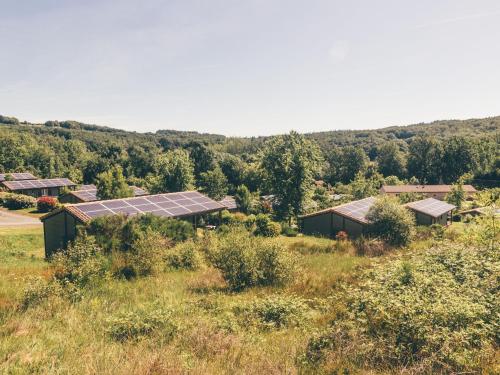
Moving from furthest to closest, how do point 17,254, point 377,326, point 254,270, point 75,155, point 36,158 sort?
1. point 75,155
2. point 36,158
3. point 17,254
4. point 254,270
5. point 377,326

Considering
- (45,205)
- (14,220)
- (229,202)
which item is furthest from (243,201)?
(14,220)

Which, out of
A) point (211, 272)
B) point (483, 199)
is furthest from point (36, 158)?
point (483, 199)

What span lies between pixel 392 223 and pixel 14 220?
5269 centimetres

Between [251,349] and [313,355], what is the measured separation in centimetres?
143

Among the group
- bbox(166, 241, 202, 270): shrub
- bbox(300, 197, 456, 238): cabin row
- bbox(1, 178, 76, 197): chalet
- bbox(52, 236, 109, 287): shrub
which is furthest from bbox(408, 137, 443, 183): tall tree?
bbox(52, 236, 109, 287): shrub

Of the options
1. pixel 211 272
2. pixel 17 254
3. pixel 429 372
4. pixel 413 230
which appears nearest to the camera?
pixel 429 372

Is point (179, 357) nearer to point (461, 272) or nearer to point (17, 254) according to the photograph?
point (461, 272)

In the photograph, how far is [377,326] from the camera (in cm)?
881

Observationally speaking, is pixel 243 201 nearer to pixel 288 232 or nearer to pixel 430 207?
pixel 288 232

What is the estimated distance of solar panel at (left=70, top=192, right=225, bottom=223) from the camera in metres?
30.1

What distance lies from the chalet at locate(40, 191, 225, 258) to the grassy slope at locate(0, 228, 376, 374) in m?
15.4

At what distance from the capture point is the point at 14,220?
51.2 meters

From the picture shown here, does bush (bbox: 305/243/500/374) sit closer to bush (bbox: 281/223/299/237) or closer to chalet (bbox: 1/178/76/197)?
bush (bbox: 281/223/299/237)

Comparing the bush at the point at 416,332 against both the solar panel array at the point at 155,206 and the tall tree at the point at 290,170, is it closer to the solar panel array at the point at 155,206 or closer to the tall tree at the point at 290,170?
the solar panel array at the point at 155,206
